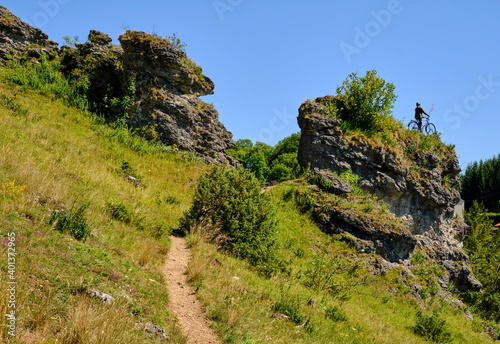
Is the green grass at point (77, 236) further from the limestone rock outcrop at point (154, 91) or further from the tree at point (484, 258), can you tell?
the tree at point (484, 258)

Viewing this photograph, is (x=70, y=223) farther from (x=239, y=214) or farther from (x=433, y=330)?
(x=433, y=330)

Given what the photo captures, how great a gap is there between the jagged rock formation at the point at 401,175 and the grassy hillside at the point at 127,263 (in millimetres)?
5482

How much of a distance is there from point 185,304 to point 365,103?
803 inches

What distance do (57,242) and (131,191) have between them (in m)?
5.69

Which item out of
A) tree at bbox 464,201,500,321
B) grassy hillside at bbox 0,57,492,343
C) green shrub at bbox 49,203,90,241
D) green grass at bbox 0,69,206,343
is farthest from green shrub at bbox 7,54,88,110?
tree at bbox 464,201,500,321

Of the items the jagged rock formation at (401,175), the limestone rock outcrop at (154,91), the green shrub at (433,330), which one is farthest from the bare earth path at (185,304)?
the jagged rock formation at (401,175)

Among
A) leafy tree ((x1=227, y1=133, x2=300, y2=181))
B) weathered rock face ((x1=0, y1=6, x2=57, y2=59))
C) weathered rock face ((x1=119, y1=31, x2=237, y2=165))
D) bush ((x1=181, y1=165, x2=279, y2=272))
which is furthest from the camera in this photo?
leafy tree ((x1=227, y1=133, x2=300, y2=181))

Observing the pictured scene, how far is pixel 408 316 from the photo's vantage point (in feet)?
42.7

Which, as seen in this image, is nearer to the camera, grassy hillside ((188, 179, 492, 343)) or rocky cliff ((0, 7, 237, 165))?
grassy hillside ((188, 179, 492, 343))

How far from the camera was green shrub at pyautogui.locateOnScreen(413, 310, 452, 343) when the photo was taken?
37.3ft

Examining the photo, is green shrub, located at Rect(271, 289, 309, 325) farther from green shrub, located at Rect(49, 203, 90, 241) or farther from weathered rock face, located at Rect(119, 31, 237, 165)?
weathered rock face, located at Rect(119, 31, 237, 165)

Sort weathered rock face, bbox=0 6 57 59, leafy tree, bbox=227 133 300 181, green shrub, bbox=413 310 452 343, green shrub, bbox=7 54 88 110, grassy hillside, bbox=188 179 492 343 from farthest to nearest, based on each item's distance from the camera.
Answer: leafy tree, bbox=227 133 300 181
weathered rock face, bbox=0 6 57 59
green shrub, bbox=7 54 88 110
green shrub, bbox=413 310 452 343
grassy hillside, bbox=188 179 492 343

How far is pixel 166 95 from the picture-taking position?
19.4 m

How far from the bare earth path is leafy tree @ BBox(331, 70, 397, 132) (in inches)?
701
